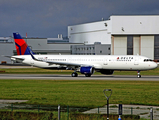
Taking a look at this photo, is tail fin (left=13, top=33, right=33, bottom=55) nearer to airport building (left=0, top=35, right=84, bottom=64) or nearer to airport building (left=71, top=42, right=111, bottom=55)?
airport building (left=71, top=42, right=111, bottom=55)

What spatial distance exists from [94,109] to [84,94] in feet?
28.3

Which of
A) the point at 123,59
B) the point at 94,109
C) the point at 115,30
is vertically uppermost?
the point at 115,30

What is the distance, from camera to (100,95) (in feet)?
102

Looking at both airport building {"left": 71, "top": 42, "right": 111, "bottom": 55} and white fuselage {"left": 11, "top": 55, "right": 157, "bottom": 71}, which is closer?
white fuselage {"left": 11, "top": 55, "right": 157, "bottom": 71}

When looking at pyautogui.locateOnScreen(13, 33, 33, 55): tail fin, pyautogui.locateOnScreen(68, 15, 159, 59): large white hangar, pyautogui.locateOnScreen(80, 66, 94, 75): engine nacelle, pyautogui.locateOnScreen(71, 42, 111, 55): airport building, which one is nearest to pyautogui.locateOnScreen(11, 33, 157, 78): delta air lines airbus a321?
pyautogui.locateOnScreen(80, 66, 94, 75): engine nacelle

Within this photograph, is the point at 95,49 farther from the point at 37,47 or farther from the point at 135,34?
the point at 37,47

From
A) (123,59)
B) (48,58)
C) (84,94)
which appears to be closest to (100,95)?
(84,94)

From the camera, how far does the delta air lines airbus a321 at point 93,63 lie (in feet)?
179

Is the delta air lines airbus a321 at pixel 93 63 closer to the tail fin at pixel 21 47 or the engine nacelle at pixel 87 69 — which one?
the engine nacelle at pixel 87 69

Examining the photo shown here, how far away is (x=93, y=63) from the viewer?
5722 cm

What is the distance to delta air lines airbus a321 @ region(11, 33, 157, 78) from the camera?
54.5 meters

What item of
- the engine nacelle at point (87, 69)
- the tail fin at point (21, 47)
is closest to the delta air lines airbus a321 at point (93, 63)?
the engine nacelle at point (87, 69)

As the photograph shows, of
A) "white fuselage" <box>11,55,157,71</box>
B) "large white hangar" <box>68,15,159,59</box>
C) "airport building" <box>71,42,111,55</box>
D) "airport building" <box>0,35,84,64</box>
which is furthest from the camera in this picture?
"airport building" <box>0,35,84,64</box>

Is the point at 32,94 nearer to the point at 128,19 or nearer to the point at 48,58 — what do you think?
the point at 48,58
